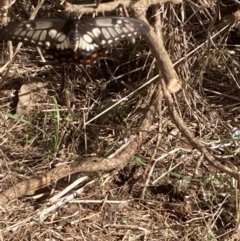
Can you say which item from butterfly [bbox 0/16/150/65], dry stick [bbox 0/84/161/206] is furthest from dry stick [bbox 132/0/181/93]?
dry stick [bbox 0/84/161/206]

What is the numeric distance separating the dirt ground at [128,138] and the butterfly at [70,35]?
40cm

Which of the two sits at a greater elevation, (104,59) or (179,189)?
(104,59)

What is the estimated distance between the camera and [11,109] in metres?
3.21

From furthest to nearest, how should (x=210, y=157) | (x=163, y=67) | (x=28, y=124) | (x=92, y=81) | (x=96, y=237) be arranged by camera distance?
(x=92, y=81), (x=28, y=124), (x=96, y=237), (x=210, y=157), (x=163, y=67)

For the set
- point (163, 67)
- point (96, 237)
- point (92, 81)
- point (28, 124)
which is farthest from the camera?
point (92, 81)

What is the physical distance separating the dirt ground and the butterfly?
40cm

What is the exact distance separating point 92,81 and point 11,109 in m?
0.44

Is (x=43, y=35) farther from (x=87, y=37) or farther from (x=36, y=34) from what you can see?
(x=87, y=37)

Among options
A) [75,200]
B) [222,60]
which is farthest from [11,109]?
[222,60]

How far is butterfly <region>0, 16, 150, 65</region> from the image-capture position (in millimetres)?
2252

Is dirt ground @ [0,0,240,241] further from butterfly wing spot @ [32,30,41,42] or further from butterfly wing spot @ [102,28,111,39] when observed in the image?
butterfly wing spot @ [32,30,41,42]

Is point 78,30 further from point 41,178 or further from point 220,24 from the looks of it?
point 220,24

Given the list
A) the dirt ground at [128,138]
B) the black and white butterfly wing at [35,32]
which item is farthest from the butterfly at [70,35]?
the dirt ground at [128,138]

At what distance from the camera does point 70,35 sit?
7.48 ft
